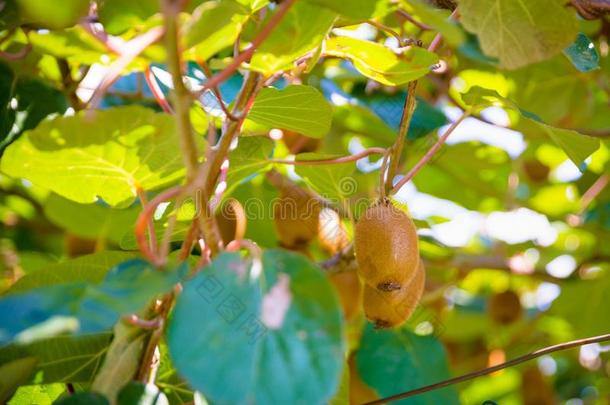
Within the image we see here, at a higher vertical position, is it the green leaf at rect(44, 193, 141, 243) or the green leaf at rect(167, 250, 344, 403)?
the green leaf at rect(167, 250, 344, 403)

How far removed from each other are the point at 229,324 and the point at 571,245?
1.73 metres

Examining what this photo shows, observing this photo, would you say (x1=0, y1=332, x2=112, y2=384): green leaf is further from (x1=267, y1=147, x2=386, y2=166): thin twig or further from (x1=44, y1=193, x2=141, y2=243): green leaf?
(x1=44, y1=193, x2=141, y2=243): green leaf

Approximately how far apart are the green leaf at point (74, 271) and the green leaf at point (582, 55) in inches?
21.8

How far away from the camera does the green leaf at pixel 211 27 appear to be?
0.63 m

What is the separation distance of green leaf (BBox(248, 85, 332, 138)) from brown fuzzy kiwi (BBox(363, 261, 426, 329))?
0.61 ft

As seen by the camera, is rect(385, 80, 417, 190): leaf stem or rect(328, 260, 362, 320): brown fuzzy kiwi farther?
rect(328, 260, 362, 320): brown fuzzy kiwi

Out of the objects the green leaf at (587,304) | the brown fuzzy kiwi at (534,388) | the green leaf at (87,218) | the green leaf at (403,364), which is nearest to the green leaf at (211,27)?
the green leaf at (403,364)

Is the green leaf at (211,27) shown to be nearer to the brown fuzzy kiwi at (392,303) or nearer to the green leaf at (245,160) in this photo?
the green leaf at (245,160)

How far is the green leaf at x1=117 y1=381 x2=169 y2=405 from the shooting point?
693mm

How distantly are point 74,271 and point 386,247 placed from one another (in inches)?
12.9

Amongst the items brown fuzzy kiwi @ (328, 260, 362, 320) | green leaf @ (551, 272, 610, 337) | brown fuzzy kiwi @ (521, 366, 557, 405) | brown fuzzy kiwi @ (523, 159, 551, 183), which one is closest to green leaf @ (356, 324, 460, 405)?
brown fuzzy kiwi @ (328, 260, 362, 320)

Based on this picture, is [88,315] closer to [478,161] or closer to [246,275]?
[246,275]

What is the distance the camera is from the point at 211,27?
25.3 inches

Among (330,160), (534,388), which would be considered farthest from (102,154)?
(534,388)
